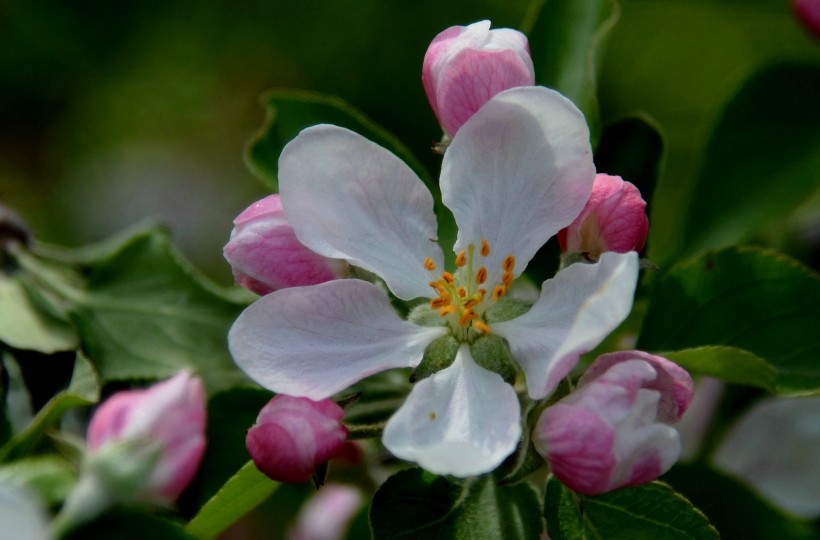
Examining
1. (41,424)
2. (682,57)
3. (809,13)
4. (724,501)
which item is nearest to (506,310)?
(724,501)

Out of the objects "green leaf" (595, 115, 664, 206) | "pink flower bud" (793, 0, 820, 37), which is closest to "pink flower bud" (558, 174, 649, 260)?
"green leaf" (595, 115, 664, 206)

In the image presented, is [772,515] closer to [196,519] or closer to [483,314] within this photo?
[483,314]

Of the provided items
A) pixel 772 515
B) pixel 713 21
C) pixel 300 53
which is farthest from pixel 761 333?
pixel 300 53

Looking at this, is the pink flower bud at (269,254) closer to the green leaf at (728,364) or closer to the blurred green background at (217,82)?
the green leaf at (728,364)

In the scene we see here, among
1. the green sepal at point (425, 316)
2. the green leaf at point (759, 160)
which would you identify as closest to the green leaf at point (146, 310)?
the green sepal at point (425, 316)

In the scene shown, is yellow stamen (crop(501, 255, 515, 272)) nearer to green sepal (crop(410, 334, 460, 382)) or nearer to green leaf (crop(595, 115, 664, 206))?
green sepal (crop(410, 334, 460, 382))

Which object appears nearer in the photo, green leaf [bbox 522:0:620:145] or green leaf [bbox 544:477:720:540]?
green leaf [bbox 544:477:720:540]
